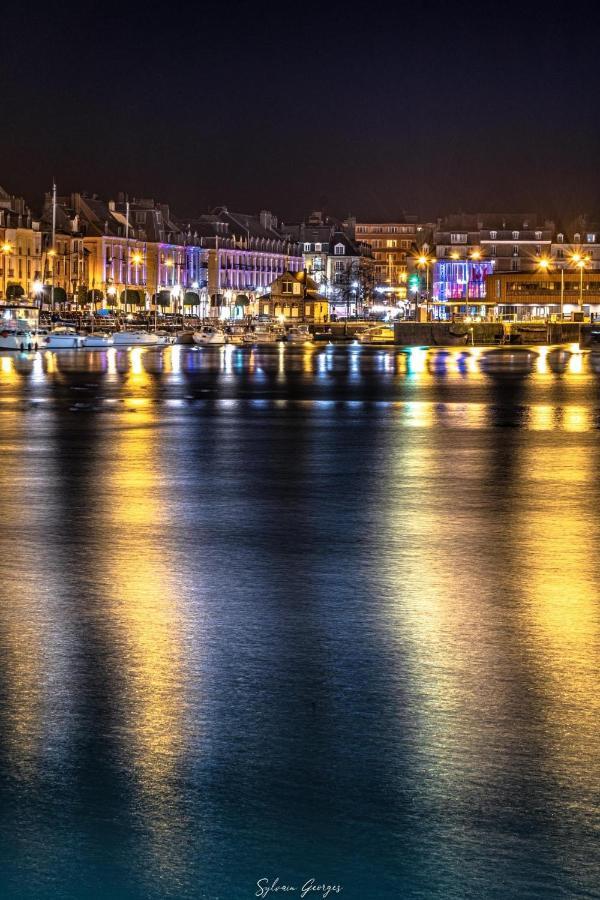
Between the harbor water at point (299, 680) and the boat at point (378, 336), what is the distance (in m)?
90.1

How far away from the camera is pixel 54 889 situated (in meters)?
5.05

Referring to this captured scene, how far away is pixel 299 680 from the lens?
→ 26.1 ft

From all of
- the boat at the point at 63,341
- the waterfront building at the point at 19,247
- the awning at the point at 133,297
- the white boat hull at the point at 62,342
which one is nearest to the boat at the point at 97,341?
the boat at the point at 63,341

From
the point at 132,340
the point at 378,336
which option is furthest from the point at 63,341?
the point at 378,336

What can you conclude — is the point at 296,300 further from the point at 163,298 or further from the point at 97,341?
the point at 97,341

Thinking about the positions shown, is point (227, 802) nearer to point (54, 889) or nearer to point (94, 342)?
point (54, 889)

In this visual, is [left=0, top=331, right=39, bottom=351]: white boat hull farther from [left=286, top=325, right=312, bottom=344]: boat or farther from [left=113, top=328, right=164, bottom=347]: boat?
[left=286, top=325, right=312, bottom=344]: boat

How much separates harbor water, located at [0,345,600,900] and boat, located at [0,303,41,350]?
63.9 meters

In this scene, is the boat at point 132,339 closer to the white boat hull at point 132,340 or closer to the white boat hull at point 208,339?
the white boat hull at point 132,340

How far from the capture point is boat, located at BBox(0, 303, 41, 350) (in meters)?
82.2

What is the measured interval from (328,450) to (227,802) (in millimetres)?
16346

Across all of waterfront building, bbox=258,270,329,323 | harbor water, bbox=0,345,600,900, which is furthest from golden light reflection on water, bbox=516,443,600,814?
waterfront building, bbox=258,270,329,323

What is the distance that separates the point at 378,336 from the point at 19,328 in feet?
128

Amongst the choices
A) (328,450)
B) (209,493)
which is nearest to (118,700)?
(209,493)
